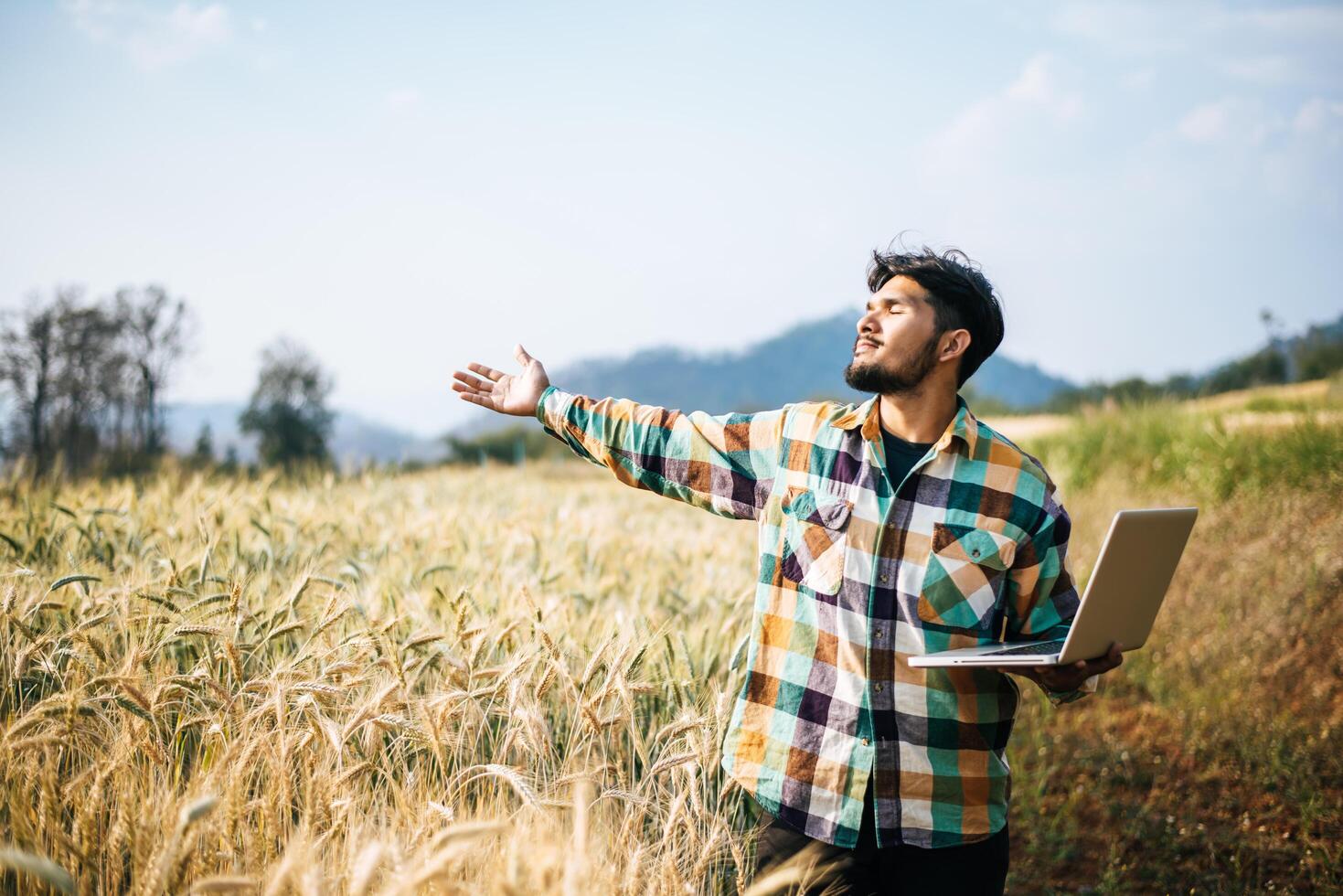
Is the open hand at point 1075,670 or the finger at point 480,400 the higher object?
the finger at point 480,400

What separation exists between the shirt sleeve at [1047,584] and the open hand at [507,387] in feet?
4.62

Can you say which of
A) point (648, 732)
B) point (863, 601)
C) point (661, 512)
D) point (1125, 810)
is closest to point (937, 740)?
point (863, 601)

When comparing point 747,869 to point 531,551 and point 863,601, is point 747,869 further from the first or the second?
point 531,551

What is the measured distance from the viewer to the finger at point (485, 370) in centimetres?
265

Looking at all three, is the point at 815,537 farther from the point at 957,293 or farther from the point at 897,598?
the point at 957,293

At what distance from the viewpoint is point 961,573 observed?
2049 millimetres

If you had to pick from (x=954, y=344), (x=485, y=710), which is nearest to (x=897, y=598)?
(x=954, y=344)

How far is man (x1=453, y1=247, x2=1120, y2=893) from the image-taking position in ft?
6.58

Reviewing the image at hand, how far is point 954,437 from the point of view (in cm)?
213

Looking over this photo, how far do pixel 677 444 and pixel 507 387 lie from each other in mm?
597

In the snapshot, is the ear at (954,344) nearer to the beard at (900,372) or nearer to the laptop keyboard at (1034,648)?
the beard at (900,372)

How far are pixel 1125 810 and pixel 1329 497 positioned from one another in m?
5.25

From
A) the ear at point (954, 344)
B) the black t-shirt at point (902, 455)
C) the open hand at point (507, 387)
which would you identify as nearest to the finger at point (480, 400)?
the open hand at point (507, 387)

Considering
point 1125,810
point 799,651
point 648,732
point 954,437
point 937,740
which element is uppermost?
point 954,437
